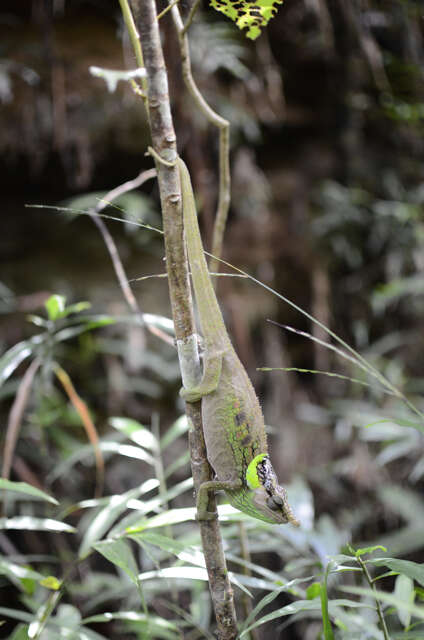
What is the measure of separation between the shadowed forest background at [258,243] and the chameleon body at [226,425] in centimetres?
136

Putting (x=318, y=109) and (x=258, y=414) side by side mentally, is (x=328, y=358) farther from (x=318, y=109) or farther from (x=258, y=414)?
(x=258, y=414)

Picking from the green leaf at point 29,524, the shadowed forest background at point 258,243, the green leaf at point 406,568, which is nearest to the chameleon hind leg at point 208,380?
the green leaf at point 406,568

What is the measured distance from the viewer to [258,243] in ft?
12.0

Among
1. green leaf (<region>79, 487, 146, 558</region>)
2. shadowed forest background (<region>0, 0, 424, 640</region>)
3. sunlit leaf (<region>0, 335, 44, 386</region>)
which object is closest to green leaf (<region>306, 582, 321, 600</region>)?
green leaf (<region>79, 487, 146, 558</region>)

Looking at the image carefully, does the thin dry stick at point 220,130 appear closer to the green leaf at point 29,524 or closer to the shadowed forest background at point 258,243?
the green leaf at point 29,524

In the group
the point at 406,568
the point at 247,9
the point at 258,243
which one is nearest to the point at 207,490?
the point at 406,568

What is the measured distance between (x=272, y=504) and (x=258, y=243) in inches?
120

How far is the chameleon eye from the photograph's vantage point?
2.43 ft

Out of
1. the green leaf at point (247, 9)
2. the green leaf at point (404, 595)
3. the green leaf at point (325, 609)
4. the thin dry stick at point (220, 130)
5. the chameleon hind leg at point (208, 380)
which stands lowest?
the green leaf at point (404, 595)

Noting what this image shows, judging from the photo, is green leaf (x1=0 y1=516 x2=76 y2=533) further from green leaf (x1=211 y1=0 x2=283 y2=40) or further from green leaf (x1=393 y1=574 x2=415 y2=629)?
green leaf (x1=211 y1=0 x2=283 y2=40)

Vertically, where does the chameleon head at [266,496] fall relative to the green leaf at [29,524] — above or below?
above

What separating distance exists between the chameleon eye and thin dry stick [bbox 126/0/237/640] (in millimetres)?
101

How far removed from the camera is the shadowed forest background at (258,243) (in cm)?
259

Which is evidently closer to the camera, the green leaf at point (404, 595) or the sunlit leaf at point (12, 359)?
the green leaf at point (404, 595)
